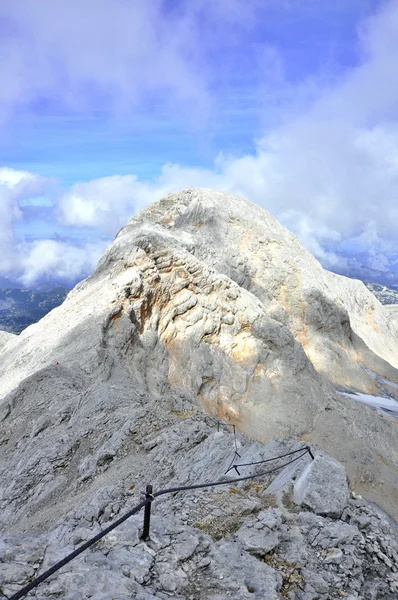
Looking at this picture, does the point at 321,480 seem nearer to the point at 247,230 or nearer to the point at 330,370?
the point at 330,370

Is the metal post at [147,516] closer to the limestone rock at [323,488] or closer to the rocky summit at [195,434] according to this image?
the rocky summit at [195,434]

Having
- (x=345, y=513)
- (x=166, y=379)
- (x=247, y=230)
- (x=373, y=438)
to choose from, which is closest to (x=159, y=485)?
(x=345, y=513)

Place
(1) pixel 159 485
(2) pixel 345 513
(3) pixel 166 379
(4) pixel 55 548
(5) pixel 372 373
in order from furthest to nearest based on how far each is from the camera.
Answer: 1. (5) pixel 372 373
2. (3) pixel 166 379
3. (1) pixel 159 485
4. (2) pixel 345 513
5. (4) pixel 55 548

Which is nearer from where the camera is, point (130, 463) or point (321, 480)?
point (321, 480)

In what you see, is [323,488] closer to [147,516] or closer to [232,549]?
[232,549]

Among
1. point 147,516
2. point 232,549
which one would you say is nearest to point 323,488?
point 232,549
